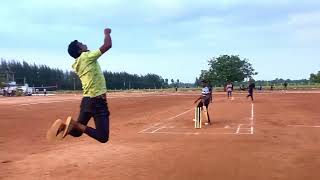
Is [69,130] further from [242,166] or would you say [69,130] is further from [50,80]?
[50,80]

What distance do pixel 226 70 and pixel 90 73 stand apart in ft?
357

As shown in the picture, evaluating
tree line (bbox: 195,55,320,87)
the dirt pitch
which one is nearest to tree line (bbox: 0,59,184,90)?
tree line (bbox: 195,55,320,87)

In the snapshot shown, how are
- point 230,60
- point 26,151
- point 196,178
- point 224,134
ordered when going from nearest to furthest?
point 196,178 → point 26,151 → point 224,134 → point 230,60

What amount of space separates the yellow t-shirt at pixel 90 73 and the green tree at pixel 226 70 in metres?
106

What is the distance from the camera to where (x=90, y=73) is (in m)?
7.53

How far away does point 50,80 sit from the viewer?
132250 millimetres

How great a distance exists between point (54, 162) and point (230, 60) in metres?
106

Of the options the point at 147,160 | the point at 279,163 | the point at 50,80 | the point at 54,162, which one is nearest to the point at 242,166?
the point at 279,163

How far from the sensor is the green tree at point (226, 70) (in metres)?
115

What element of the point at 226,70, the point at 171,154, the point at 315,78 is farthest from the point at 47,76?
the point at 171,154

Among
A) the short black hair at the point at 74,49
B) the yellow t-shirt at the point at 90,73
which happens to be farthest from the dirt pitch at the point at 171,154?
the short black hair at the point at 74,49

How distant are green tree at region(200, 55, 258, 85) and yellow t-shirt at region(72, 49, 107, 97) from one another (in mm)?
106032

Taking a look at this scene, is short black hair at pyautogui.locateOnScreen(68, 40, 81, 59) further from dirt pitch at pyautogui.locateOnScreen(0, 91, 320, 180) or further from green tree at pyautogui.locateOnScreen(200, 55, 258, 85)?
green tree at pyautogui.locateOnScreen(200, 55, 258, 85)

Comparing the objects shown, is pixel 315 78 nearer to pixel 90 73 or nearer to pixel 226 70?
pixel 226 70
